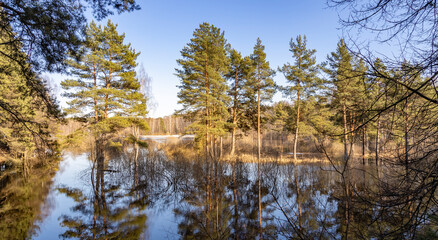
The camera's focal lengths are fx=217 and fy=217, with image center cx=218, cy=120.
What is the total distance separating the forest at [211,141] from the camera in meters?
2.87

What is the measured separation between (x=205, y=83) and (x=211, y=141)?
7607 millimetres

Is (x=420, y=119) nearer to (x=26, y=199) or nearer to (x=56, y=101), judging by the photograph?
(x=56, y=101)

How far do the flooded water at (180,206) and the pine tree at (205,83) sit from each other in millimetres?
5260

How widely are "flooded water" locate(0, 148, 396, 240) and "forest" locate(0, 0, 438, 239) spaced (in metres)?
0.07

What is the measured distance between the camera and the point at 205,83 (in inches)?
796

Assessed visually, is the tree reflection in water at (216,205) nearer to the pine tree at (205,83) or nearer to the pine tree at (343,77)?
the pine tree at (343,77)

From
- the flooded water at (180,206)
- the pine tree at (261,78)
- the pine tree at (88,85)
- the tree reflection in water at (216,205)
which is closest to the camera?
the tree reflection in water at (216,205)

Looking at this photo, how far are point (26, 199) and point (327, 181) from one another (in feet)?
55.1

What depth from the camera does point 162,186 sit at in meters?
13.1

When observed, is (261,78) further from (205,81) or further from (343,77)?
(343,77)

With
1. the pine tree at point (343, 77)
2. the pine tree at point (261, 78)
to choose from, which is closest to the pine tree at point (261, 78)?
the pine tree at point (261, 78)

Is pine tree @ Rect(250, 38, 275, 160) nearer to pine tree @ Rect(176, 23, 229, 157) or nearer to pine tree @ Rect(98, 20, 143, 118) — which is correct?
pine tree @ Rect(176, 23, 229, 157)

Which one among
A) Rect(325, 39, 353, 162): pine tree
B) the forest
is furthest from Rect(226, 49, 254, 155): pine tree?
Rect(325, 39, 353, 162): pine tree

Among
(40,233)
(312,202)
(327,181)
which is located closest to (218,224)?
(312,202)
